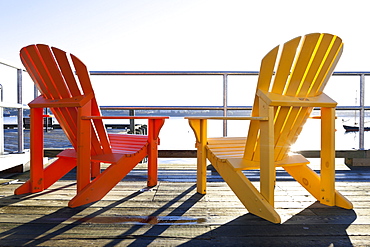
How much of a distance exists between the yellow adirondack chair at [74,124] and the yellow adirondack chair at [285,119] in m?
0.84

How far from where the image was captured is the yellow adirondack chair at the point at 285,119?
1.59 metres

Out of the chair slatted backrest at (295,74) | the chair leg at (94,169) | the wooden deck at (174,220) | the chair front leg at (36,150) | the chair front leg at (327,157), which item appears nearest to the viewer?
the wooden deck at (174,220)

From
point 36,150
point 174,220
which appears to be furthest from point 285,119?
point 36,150

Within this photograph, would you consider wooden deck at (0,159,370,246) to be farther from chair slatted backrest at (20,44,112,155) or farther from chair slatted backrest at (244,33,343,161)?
chair slatted backrest at (20,44,112,155)

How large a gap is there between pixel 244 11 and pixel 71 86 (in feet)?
13.6

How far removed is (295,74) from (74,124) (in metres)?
1.76

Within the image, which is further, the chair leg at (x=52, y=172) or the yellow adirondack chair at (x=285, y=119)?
the chair leg at (x=52, y=172)

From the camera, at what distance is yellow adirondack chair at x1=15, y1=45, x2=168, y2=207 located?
1.89m

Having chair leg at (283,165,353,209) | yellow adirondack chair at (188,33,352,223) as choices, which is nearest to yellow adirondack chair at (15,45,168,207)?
yellow adirondack chair at (188,33,352,223)

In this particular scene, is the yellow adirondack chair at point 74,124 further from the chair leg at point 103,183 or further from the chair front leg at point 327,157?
the chair front leg at point 327,157

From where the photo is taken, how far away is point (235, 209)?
5.90 ft

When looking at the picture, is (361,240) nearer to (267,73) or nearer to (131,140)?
(267,73)

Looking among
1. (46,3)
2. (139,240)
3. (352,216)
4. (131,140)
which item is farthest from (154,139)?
(46,3)

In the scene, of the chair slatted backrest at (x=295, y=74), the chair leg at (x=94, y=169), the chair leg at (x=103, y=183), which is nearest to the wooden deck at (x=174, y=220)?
the chair leg at (x=103, y=183)
